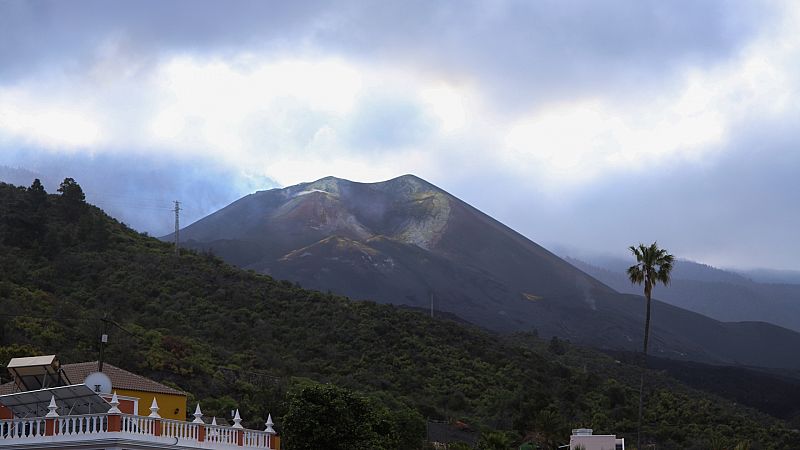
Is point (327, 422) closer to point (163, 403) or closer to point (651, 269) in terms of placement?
point (163, 403)

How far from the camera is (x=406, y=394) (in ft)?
243

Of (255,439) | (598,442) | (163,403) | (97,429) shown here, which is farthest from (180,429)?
(598,442)

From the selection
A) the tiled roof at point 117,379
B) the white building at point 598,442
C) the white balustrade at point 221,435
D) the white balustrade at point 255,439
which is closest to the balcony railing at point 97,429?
the white balustrade at point 221,435

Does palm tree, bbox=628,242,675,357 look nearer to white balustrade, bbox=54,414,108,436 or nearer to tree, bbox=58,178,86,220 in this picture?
white balustrade, bbox=54,414,108,436

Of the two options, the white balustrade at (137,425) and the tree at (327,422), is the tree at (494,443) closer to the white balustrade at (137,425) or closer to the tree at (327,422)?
the tree at (327,422)

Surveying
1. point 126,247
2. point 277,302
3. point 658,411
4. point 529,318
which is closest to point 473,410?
point 658,411

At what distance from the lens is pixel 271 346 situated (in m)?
79.9

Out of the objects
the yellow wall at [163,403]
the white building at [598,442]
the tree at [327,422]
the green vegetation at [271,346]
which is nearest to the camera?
the yellow wall at [163,403]

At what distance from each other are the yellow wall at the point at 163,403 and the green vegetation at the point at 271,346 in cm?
855

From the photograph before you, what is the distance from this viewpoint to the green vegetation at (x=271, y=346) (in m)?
59.4

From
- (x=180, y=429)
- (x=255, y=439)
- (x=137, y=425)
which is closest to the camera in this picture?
(x=137, y=425)

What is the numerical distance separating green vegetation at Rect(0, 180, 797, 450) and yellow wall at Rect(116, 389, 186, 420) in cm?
855

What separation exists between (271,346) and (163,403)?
46.0 meters

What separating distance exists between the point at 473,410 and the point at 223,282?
97.3 ft
